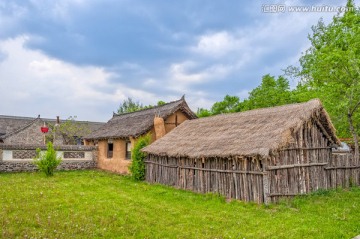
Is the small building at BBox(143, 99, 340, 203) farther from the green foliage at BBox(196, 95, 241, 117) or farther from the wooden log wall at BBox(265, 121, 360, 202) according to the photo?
the green foliage at BBox(196, 95, 241, 117)

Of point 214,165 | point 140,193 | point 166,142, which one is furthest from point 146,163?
point 214,165

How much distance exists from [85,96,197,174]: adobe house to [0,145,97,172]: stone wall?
968 mm

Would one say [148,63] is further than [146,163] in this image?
Yes

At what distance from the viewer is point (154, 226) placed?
28.4ft

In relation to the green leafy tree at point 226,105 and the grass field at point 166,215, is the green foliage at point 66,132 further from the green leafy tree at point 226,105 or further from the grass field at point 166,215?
the grass field at point 166,215

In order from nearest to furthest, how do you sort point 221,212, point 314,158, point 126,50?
point 221,212 < point 314,158 < point 126,50

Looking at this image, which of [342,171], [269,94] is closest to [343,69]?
[342,171]

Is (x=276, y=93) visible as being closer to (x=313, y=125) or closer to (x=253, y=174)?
(x=313, y=125)

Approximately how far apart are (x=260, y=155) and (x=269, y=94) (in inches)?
856

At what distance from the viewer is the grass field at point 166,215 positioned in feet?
26.0

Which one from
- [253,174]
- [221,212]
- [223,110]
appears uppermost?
[223,110]

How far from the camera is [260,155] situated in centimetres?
1079

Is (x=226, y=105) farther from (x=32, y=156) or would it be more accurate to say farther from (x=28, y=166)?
(x=28, y=166)

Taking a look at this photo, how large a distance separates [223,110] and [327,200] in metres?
23.2
